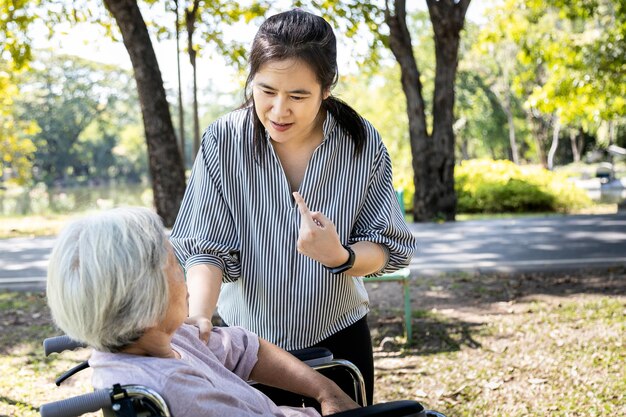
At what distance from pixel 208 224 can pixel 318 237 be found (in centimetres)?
43

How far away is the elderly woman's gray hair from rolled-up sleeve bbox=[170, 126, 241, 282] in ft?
1.48

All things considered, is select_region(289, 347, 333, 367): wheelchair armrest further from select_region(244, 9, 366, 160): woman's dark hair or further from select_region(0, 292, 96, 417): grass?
select_region(0, 292, 96, 417): grass

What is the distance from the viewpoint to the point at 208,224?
82.4 inches

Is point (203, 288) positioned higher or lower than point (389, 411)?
higher

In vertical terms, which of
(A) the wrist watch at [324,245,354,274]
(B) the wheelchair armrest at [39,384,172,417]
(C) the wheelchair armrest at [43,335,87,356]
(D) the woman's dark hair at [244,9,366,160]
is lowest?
(B) the wheelchair armrest at [39,384,172,417]

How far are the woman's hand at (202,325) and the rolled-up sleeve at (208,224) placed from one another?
20 cm

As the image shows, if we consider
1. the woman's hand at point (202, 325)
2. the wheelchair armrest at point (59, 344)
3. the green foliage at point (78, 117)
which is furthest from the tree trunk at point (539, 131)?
the wheelchair armrest at point (59, 344)

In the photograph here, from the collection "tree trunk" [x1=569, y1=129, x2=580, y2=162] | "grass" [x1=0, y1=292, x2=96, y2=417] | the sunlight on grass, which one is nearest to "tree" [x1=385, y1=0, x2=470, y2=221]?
the sunlight on grass

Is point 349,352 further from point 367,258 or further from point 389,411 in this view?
point 389,411

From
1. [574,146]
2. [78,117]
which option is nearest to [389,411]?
[574,146]

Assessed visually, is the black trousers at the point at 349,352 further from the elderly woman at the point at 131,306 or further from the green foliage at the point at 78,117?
the green foliage at the point at 78,117

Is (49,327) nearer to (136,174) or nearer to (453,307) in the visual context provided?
(453,307)

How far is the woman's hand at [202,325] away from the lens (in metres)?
1.86

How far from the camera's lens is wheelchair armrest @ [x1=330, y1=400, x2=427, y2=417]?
1662 millimetres
